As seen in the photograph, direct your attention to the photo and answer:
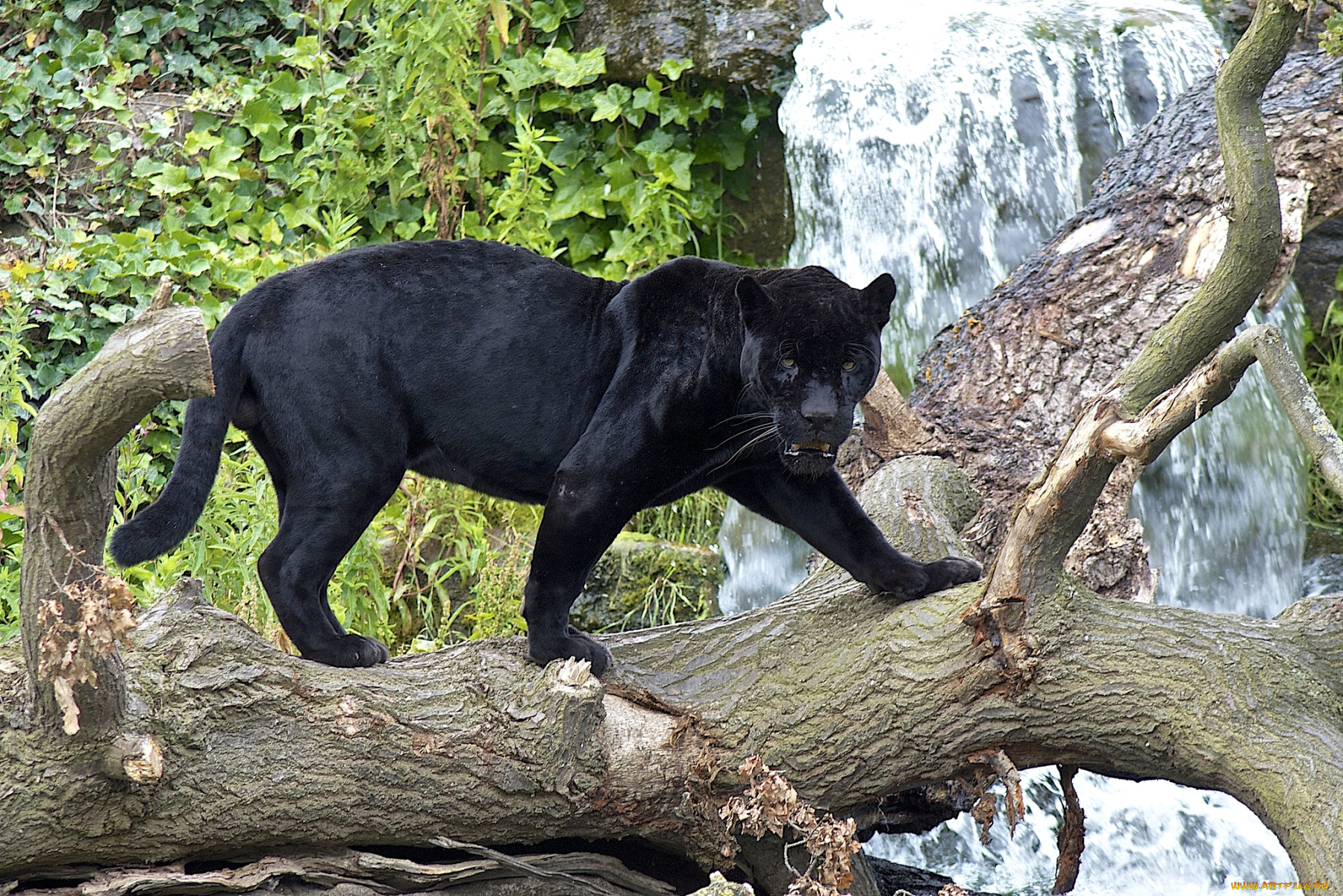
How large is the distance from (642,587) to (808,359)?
8.11ft

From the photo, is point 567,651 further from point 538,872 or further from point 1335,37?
point 1335,37

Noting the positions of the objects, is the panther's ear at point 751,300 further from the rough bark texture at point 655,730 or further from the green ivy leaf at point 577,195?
the green ivy leaf at point 577,195

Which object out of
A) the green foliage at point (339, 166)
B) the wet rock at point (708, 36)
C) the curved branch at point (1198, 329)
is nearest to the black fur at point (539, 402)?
the curved branch at point (1198, 329)

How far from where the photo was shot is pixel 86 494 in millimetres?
1899

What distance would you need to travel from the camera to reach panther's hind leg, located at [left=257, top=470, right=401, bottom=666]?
2.64 meters

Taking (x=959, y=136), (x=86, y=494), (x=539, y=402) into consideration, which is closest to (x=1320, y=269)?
(x=959, y=136)

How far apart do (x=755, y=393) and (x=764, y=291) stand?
23 centimetres

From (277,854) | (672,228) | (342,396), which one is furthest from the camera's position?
(672,228)

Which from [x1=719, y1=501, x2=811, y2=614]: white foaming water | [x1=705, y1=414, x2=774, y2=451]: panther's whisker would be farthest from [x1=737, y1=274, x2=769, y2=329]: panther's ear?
[x1=719, y1=501, x2=811, y2=614]: white foaming water

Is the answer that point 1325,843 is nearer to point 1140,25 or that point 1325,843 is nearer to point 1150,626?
point 1150,626

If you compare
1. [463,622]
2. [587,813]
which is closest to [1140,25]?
[463,622]

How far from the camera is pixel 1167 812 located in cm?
392

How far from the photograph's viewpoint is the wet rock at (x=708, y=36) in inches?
252

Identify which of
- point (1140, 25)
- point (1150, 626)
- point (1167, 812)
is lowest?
point (1167, 812)
